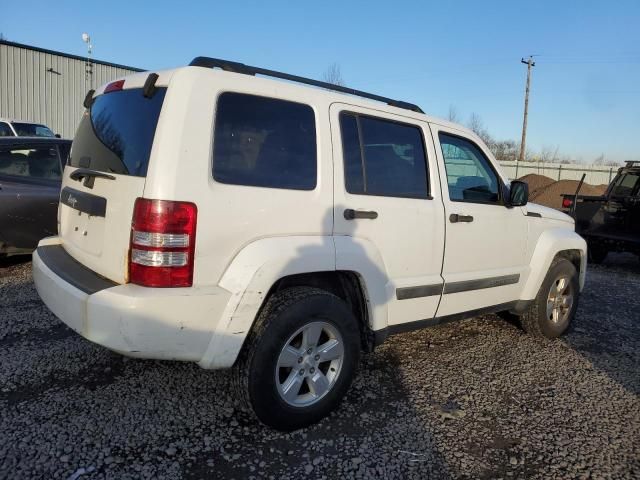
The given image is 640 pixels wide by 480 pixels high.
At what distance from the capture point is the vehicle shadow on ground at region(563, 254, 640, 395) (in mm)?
4215

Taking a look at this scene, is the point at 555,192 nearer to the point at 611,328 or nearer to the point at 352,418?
the point at 611,328

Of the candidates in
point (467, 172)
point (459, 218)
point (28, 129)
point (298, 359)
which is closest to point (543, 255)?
point (467, 172)

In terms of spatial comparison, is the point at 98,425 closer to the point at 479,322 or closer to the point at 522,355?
the point at 522,355

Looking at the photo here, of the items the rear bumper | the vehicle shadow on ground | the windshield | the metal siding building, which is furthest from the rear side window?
the metal siding building

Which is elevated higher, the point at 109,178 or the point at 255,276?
the point at 109,178

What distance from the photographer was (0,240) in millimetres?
5594

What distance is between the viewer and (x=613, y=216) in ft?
30.0

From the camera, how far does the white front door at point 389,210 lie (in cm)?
301

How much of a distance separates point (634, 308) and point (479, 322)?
2.43m

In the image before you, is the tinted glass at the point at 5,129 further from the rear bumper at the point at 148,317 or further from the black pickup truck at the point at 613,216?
the black pickup truck at the point at 613,216

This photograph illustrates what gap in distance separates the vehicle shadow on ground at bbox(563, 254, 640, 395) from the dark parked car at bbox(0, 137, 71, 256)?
5816 mm

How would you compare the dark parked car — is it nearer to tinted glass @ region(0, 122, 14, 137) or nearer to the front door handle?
the front door handle

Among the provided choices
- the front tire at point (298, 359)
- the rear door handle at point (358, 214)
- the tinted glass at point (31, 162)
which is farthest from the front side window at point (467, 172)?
the tinted glass at point (31, 162)

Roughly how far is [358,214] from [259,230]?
68 centimetres
